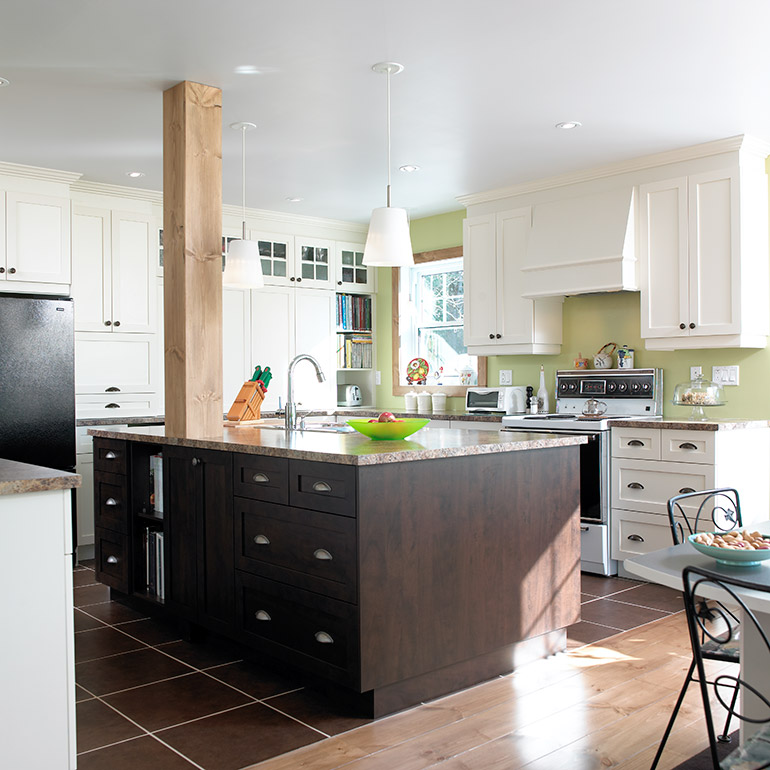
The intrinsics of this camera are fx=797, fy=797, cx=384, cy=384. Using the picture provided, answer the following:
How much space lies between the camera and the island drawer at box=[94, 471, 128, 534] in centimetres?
395

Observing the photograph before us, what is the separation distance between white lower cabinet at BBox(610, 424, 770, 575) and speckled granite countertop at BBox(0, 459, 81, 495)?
326cm

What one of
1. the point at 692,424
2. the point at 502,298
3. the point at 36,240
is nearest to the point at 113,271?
the point at 36,240

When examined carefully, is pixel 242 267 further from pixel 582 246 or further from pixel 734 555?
pixel 734 555

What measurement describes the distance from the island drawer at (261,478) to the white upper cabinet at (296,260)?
11.1 feet

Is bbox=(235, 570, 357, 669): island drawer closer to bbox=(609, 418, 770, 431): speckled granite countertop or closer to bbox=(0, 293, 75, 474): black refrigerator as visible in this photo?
bbox=(0, 293, 75, 474): black refrigerator

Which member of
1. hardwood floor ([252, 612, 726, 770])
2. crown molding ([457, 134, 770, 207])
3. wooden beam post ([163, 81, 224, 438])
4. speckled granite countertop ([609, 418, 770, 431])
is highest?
crown molding ([457, 134, 770, 207])

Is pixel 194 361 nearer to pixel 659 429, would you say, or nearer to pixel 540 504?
pixel 540 504

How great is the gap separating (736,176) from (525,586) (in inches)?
107

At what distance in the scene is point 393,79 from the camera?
3.56 metres

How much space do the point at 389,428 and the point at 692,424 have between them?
1940 mm

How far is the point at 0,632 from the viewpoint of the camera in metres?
1.95

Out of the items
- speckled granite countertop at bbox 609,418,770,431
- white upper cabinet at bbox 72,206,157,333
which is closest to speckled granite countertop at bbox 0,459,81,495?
speckled granite countertop at bbox 609,418,770,431

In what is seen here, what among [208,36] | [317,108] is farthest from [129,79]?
[317,108]

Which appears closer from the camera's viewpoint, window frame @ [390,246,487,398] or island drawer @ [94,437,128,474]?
island drawer @ [94,437,128,474]
